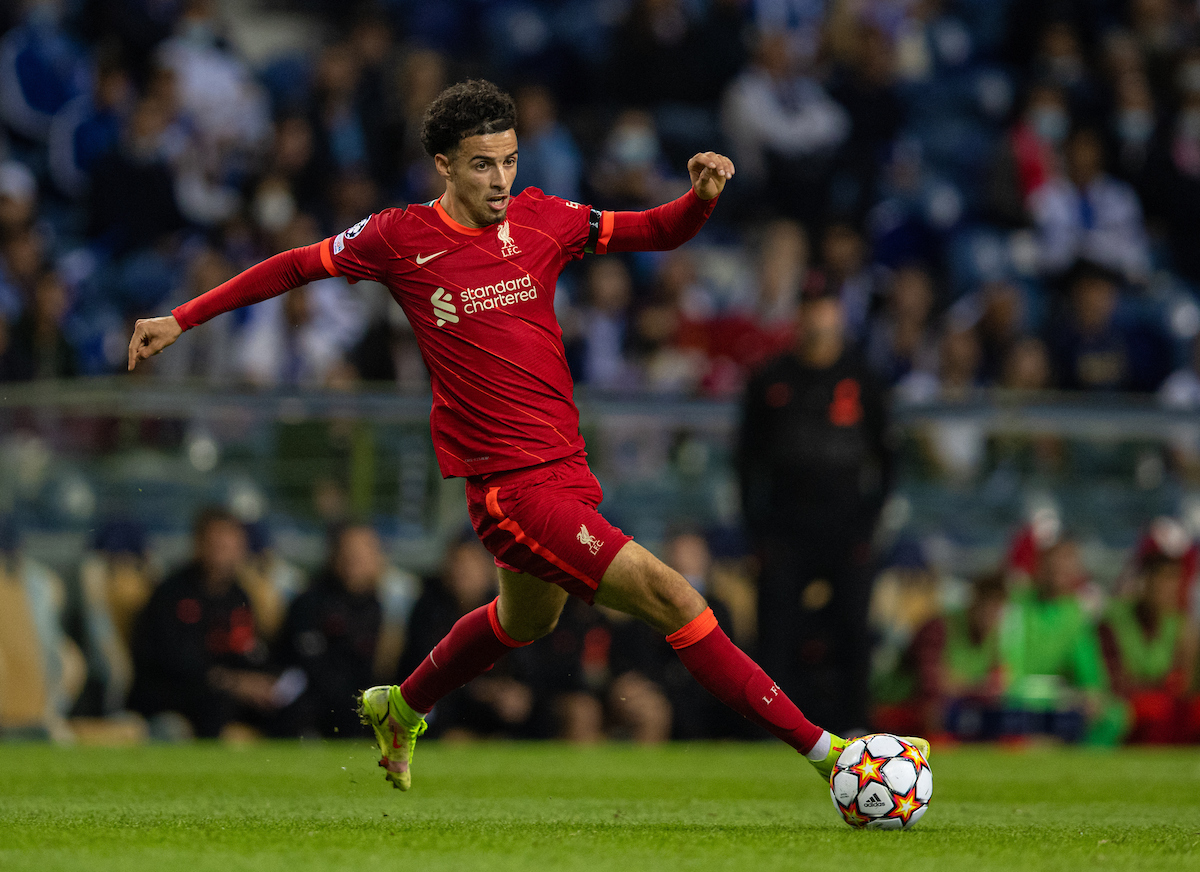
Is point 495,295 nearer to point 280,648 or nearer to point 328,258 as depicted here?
point 328,258

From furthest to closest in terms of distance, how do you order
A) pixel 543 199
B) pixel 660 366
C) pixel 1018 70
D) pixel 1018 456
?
pixel 1018 70
pixel 660 366
pixel 1018 456
pixel 543 199

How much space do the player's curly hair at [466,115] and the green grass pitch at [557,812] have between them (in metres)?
2.21

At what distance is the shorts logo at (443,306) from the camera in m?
5.63

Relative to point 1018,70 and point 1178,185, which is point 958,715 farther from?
point 1018,70

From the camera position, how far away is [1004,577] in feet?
34.2

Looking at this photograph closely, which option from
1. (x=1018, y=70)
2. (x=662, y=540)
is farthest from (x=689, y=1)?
(x=662, y=540)

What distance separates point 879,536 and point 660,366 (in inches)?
86.1

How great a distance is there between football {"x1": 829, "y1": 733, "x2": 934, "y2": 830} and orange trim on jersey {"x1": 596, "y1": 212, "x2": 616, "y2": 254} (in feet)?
6.11

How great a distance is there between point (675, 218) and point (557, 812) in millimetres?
2112

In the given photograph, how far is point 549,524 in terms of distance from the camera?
541cm

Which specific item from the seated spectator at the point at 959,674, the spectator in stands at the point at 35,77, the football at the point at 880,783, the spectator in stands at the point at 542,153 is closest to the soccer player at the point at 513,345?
the football at the point at 880,783

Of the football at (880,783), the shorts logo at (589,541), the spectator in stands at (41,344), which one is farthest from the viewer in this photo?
the spectator in stands at (41,344)

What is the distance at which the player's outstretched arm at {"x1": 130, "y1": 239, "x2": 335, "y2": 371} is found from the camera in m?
5.57

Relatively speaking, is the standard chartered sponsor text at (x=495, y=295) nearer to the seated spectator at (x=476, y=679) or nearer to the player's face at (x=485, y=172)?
the player's face at (x=485, y=172)
